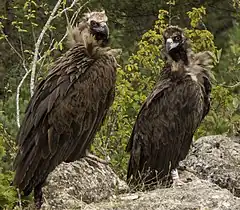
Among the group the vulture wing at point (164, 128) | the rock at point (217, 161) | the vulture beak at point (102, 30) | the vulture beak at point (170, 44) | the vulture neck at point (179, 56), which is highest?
the vulture beak at point (102, 30)

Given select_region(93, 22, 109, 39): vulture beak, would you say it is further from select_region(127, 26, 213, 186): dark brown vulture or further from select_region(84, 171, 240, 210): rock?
select_region(84, 171, 240, 210): rock

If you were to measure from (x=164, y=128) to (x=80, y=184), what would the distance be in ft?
5.79

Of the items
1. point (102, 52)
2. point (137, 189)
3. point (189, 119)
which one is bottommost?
point (137, 189)

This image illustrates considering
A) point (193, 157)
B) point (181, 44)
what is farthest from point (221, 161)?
point (181, 44)

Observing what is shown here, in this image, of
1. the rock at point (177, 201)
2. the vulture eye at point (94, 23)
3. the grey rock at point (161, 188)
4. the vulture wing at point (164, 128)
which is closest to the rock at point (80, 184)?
the grey rock at point (161, 188)

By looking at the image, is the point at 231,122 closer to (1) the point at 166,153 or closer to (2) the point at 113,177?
(1) the point at 166,153

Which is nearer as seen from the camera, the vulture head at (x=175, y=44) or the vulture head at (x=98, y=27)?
the vulture head at (x=98, y=27)

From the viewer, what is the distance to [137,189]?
296 inches

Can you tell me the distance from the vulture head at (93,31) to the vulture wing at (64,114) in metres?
0.24

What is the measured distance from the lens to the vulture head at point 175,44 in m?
8.24

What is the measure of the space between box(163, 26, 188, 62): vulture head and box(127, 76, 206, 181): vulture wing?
1.01 ft

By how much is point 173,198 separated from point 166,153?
7.54 feet

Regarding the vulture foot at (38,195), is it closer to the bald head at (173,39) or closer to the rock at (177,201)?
the rock at (177,201)

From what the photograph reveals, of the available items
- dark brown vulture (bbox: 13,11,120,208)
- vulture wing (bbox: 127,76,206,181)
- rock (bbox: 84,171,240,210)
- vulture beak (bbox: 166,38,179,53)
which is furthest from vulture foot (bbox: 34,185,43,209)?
vulture beak (bbox: 166,38,179,53)
